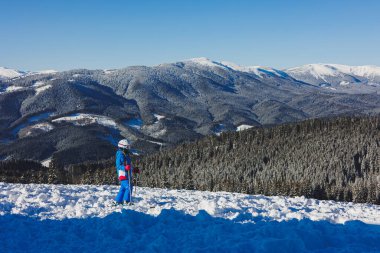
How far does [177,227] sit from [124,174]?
6.29 metres

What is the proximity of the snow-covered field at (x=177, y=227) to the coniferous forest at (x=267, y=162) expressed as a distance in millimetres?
64781

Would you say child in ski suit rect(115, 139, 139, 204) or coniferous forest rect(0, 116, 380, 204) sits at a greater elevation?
child in ski suit rect(115, 139, 139, 204)

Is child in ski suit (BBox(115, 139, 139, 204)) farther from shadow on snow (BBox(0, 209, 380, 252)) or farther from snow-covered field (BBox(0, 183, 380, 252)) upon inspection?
shadow on snow (BBox(0, 209, 380, 252))

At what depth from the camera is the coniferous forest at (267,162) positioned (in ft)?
330

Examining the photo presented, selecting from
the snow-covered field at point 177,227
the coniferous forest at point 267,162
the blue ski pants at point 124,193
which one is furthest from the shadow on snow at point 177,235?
the coniferous forest at point 267,162

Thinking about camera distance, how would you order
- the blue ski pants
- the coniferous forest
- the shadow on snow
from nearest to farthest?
the shadow on snow < the blue ski pants < the coniferous forest

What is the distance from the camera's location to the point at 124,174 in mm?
20359

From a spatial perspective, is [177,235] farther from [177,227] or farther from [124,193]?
[124,193]

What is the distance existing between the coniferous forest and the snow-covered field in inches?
2550

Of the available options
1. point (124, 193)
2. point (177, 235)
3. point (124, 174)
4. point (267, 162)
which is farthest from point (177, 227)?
point (267, 162)

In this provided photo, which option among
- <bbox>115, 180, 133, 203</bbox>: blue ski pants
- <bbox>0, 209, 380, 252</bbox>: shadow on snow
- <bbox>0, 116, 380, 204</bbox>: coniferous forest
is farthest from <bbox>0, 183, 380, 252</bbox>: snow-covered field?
<bbox>0, 116, 380, 204</bbox>: coniferous forest

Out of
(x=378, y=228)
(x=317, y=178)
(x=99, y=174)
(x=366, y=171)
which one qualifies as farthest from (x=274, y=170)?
(x=378, y=228)

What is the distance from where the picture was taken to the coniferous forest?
101 meters

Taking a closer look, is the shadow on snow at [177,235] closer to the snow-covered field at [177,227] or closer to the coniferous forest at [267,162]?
the snow-covered field at [177,227]
